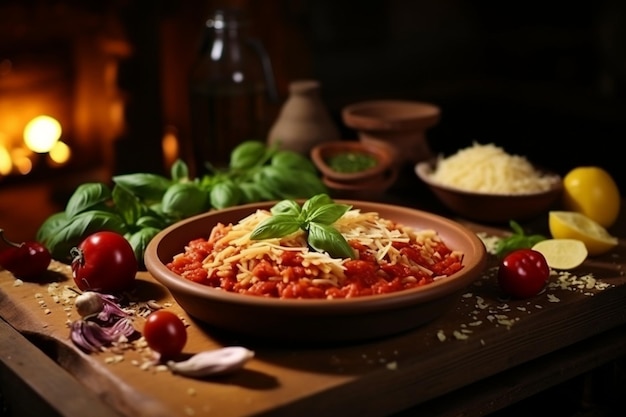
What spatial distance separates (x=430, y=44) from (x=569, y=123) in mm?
840

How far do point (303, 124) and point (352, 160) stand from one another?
216mm

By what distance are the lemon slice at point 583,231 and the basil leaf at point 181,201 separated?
0.76m

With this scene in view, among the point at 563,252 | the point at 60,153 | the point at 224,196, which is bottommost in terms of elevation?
the point at 60,153

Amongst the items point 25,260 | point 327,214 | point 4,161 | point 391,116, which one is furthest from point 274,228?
point 4,161

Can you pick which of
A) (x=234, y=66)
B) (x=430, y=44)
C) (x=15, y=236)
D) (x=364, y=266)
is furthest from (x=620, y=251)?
(x=15, y=236)

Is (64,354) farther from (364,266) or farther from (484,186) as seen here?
(484,186)

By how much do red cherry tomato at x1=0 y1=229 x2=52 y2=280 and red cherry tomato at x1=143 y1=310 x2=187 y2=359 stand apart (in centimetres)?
46

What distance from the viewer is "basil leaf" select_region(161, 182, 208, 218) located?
193cm

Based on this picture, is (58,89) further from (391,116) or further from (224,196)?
(224,196)

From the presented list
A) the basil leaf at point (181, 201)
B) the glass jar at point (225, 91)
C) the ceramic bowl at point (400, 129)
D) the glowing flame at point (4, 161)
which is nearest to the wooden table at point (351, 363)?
the basil leaf at point (181, 201)

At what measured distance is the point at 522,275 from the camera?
165cm

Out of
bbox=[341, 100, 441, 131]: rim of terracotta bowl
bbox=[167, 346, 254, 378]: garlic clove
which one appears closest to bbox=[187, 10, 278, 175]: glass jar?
bbox=[341, 100, 441, 131]: rim of terracotta bowl

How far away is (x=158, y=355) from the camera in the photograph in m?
1.43

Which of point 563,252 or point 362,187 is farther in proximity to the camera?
point 362,187
